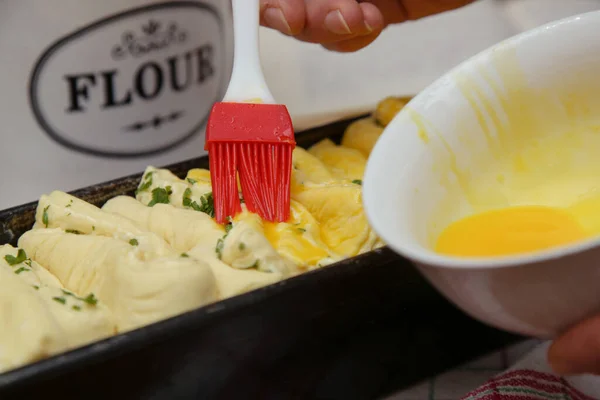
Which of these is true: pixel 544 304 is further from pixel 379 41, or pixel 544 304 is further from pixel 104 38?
pixel 379 41

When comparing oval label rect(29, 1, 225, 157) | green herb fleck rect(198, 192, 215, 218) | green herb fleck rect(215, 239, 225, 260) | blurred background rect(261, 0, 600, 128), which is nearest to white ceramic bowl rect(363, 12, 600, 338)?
green herb fleck rect(215, 239, 225, 260)

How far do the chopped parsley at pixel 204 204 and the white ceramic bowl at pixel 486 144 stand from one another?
0.37 metres

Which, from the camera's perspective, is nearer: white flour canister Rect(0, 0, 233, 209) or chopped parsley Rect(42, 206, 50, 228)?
chopped parsley Rect(42, 206, 50, 228)

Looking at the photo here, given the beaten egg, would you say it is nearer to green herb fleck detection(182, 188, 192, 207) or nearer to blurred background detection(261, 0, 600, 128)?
green herb fleck detection(182, 188, 192, 207)

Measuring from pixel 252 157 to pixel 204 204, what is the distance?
0.36 ft

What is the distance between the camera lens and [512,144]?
0.80 m

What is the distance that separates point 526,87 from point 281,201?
37cm

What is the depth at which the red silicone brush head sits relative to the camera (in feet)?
3.18

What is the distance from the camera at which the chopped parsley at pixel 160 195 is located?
105cm

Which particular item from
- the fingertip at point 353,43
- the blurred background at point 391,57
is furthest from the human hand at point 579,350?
the blurred background at point 391,57

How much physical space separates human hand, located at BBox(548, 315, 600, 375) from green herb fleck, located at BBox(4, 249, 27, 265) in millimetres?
666

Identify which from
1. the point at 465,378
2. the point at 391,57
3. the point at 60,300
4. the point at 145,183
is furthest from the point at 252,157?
the point at 391,57

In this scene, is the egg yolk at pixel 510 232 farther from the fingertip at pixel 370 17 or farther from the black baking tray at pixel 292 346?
the fingertip at pixel 370 17

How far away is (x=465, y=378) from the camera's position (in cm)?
101
